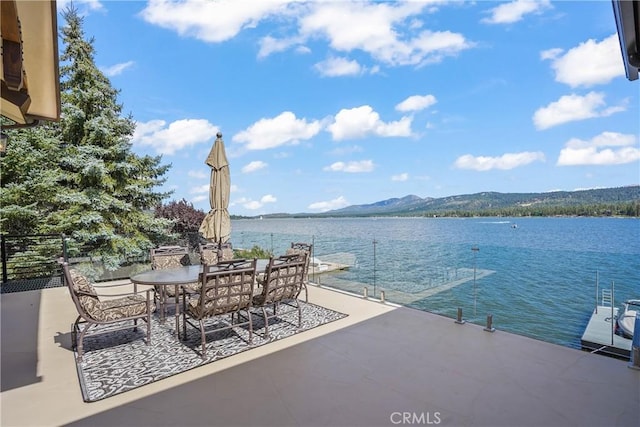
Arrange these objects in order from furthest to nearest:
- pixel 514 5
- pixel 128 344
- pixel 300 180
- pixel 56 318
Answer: pixel 300 180 → pixel 514 5 → pixel 56 318 → pixel 128 344

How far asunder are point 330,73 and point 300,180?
12778 mm

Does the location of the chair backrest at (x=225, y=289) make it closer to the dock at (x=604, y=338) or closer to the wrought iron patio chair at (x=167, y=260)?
the wrought iron patio chair at (x=167, y=260)

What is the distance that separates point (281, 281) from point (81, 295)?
83.0 inches

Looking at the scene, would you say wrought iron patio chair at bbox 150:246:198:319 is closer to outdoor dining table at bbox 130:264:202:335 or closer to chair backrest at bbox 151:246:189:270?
chair backrest at bbox 151:246:189:270

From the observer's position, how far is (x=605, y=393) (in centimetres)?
263

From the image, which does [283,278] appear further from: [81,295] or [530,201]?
[530,201]

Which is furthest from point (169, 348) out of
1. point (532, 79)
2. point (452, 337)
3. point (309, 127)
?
point (309, 127)

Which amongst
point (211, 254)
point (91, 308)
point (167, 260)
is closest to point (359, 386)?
point (91, 308)

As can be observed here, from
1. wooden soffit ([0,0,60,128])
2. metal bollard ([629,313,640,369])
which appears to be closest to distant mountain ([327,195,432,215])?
metal bollard ([629,313,640,369])

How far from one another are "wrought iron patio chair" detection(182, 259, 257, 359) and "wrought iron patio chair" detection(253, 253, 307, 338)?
27cm

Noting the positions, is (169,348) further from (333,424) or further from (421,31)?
(421,31)

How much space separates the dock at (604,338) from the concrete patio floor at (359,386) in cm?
45

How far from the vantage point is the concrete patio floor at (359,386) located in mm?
2363

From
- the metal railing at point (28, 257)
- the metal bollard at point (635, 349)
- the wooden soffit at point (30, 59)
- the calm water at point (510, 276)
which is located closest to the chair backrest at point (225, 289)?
the wooden soffit at point (30, 59)
